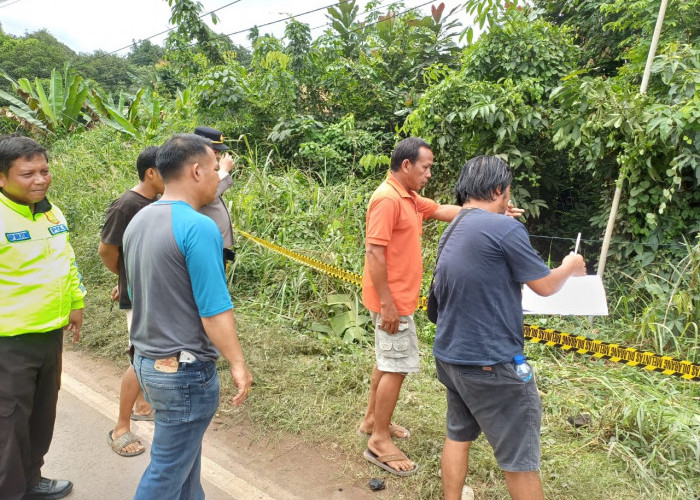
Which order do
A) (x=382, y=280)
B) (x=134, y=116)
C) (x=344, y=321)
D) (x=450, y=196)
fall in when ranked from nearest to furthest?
1. (x=382, y=280)
2. (x=344, y=321)
3. (x=450, y=196)
4. (x=134, y=116)

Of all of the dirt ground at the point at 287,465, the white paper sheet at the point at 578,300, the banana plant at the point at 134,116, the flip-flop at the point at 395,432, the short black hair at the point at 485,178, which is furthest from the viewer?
the banana plant at the point at 134,116

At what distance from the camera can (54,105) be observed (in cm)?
1291

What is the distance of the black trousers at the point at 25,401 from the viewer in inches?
96.7

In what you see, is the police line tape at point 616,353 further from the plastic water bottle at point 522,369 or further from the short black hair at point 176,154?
the short black hair at point 176,154

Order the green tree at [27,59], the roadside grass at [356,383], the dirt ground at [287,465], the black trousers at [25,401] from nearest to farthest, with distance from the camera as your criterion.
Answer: the black trousers at [25,401]
the roadside grass at [356,383]
the dirt ground at [287,465]
the green tree at [27,59]

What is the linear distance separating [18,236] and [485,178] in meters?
2.22

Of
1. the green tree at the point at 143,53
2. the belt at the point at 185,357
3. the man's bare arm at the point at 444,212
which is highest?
the green tree at the point at 143,53

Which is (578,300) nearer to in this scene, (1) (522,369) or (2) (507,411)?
(1) (522,369)

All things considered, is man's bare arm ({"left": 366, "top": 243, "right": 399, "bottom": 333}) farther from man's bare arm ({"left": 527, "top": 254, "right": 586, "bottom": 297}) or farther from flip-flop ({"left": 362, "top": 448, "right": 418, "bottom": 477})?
man's bare arm ({"left": 527, "top": 254, "right": 586, "bottom": 297})

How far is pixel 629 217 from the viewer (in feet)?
15.2

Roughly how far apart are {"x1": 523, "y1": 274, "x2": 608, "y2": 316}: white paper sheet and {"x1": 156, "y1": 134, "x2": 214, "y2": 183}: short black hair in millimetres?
1800

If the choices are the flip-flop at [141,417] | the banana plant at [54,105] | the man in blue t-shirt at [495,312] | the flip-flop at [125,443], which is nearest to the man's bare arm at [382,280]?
the man in blue t-shirt at [495,312]

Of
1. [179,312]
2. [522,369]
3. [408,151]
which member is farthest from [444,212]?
[179,312]

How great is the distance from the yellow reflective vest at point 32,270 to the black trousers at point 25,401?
84mm
